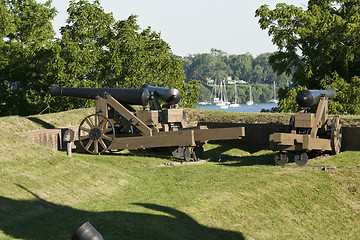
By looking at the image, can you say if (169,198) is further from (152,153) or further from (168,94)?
(152,153)

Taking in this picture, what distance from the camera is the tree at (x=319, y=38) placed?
3431 cm

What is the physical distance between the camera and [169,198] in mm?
15234

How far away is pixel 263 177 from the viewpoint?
17922 millimetres

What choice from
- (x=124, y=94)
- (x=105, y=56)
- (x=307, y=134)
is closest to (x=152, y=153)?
(x=124, y=94)

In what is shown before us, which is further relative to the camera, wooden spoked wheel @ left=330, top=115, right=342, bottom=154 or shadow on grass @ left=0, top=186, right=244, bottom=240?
wooden spoked wheel @ left=330, top=115, right=342, bottom=154

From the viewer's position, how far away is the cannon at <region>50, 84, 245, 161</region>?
21516 mm

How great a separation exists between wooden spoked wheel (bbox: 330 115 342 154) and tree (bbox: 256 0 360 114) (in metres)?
13.0

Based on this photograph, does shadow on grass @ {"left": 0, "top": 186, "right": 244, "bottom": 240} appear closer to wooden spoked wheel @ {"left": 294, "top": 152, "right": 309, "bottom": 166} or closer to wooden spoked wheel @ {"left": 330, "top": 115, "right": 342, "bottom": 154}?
wooden spoked wheel @ {"left": 294, "top": 152, "right": 309, "bottom": 166}

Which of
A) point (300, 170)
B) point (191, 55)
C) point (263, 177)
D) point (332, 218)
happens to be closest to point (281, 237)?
point (332, 218)

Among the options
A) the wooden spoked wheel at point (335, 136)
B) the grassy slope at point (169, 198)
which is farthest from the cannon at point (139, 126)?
the wooden spoked wheel at point (335, 136)

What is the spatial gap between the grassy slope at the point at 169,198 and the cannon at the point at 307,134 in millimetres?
755

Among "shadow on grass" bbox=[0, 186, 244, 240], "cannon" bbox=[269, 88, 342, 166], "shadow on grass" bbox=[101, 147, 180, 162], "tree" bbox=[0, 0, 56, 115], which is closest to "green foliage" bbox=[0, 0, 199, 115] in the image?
"tree" bbox=[0, 0, 56, 115]

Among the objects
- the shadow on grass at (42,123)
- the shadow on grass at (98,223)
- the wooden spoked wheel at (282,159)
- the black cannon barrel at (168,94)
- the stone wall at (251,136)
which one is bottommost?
the shadow on grass at (98,223)

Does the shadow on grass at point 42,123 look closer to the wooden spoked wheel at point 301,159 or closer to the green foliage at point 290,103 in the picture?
the wooden spoked wheel at point 301,159
